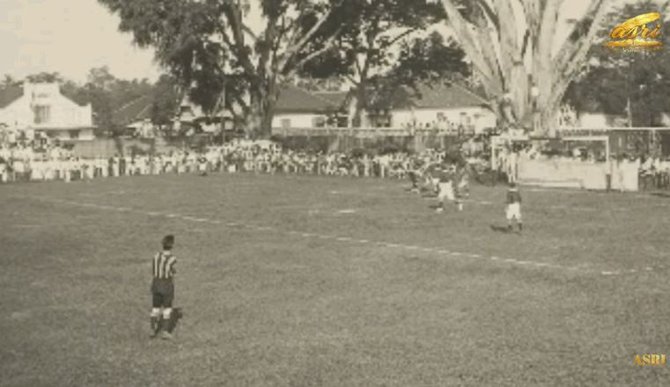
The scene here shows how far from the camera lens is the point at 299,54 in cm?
6084

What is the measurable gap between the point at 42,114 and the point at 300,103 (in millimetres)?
25108

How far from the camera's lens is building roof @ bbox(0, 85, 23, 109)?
8812 centimetres

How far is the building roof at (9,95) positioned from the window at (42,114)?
210 cm

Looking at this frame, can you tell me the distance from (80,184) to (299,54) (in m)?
21.0

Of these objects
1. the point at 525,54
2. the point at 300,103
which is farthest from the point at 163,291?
the point at 300,103

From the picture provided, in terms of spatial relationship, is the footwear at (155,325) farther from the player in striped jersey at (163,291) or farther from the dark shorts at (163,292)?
the dark shorts at (163,292)

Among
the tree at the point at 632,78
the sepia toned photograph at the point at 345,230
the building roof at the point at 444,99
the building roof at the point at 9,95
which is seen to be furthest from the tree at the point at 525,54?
the building roof at the point at 9,95

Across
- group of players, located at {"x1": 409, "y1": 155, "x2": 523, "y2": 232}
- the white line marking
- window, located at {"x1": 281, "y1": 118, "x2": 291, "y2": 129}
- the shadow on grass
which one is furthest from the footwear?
window, located at {"x1": 281, "y1": 118, "x2": 291, "y2": 129}

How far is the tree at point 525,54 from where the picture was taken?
4653 centimetres

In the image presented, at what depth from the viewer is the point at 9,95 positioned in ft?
293

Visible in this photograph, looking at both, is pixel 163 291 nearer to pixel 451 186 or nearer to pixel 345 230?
pixel 345 230

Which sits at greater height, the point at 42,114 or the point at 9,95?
the point at 9,95

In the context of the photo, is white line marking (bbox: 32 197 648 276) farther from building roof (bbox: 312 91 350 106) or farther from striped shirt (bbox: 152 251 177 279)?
building roof (bbox: 312 91 350 106)

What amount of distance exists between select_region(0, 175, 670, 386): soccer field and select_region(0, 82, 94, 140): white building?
61741mm
